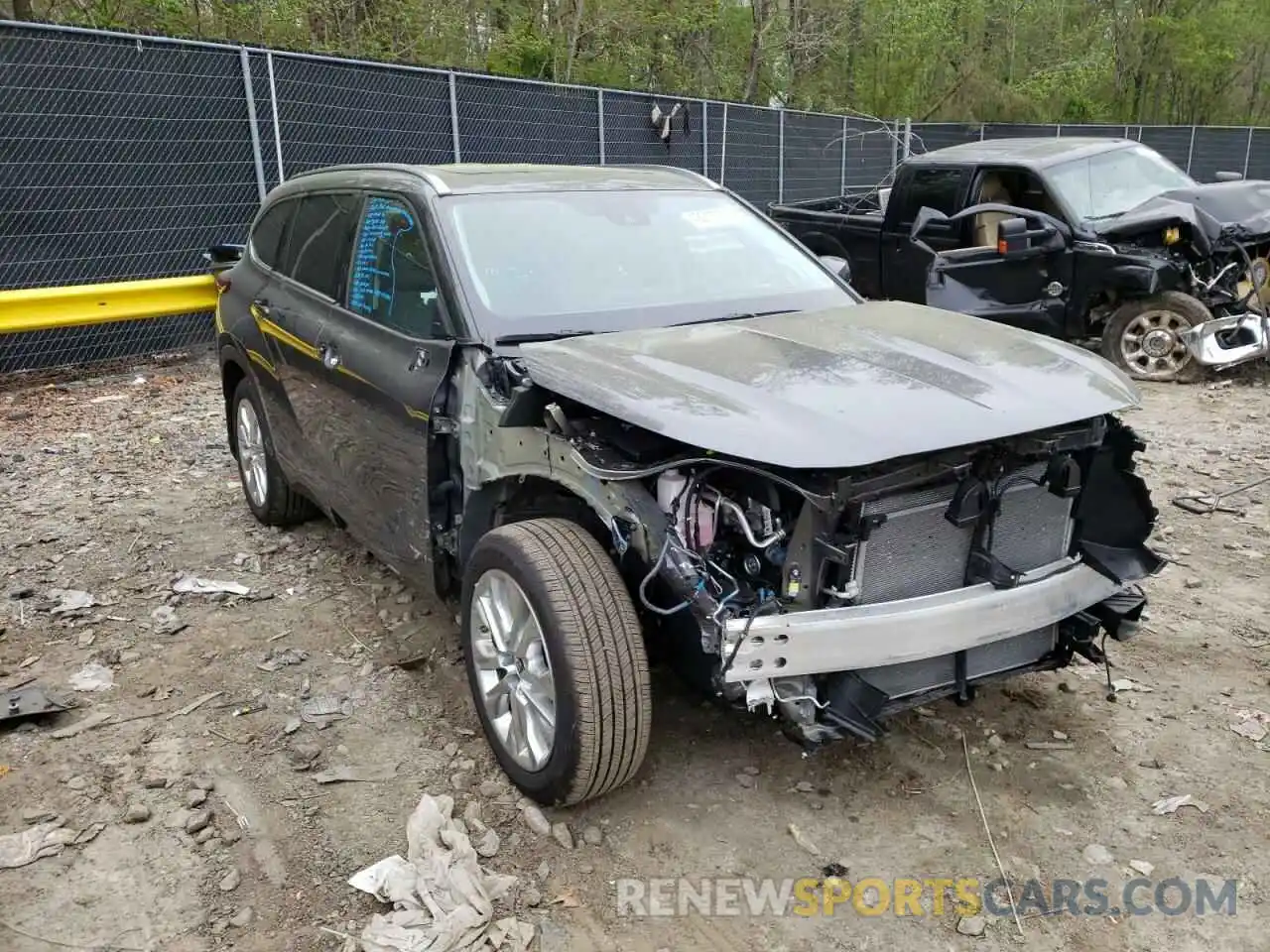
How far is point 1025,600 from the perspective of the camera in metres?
2.87

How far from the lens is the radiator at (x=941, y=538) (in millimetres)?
2744

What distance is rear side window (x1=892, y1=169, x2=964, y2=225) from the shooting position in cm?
899

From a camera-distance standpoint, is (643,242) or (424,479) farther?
(643,242)

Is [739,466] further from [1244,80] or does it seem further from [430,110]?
[1244,80]

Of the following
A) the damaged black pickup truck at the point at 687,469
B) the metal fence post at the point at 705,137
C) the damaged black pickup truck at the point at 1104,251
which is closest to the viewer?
the damaged black pickup truck at the point at 687,469

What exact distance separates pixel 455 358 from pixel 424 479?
45 centimetres

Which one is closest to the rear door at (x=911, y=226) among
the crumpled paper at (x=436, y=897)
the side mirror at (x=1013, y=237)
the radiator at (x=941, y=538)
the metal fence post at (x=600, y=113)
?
the side mirror at (x=1013, y=237)

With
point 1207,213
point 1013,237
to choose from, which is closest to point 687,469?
point 1013,237

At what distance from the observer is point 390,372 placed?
364cm

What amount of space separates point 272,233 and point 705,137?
10342mm

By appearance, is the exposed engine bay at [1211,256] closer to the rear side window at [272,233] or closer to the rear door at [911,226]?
the rear door at [911,226]

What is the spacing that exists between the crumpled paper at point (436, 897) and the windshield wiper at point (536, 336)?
149cm

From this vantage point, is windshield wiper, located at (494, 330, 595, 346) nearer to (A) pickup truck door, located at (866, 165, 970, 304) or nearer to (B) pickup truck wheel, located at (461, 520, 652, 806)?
(B) pickup truck wheel, located at (461, 520, 652, 806)

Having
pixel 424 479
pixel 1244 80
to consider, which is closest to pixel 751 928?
pixel 424 479
